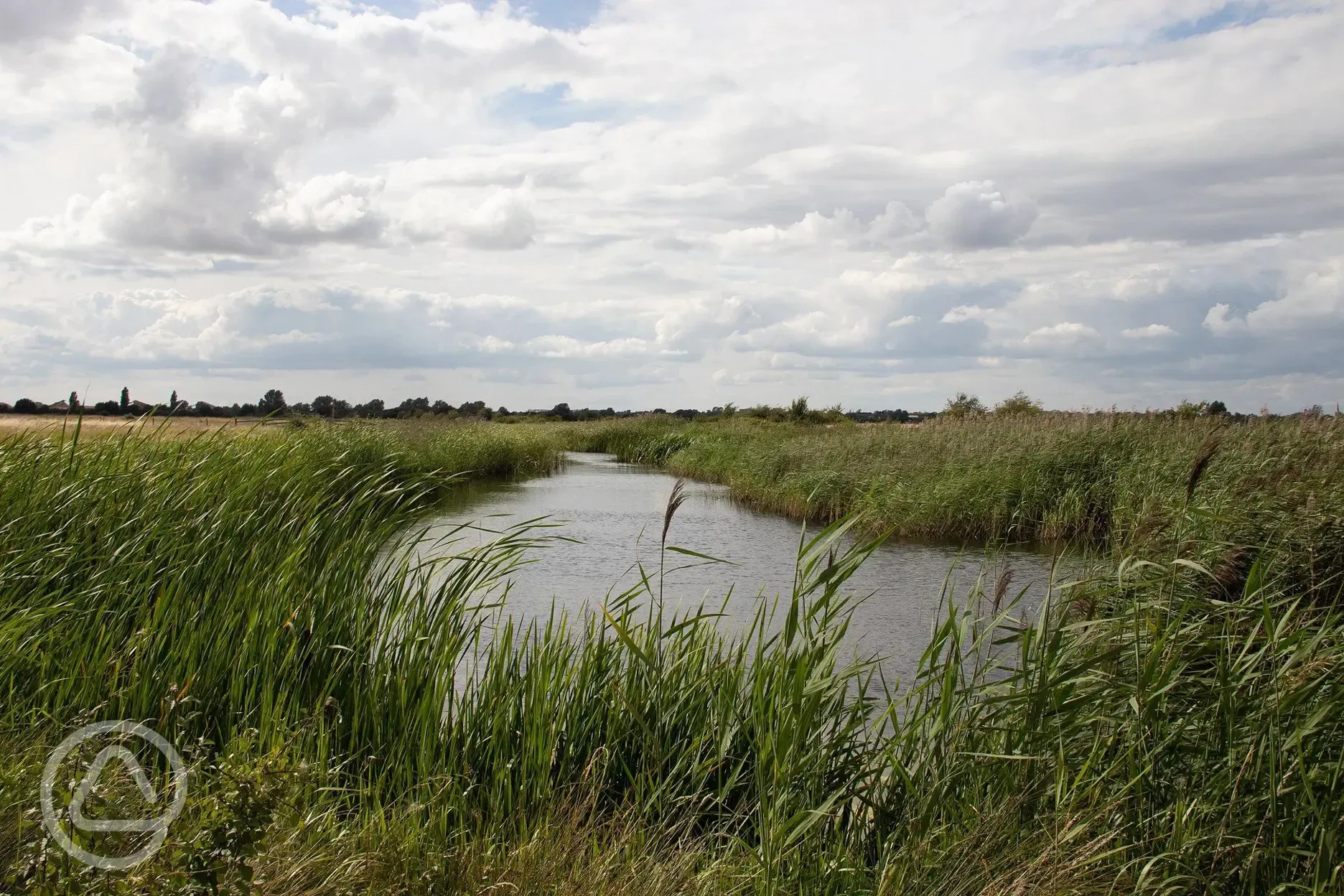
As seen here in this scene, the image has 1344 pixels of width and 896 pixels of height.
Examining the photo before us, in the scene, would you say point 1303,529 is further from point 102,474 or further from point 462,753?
point 102,474

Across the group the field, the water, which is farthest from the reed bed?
the water

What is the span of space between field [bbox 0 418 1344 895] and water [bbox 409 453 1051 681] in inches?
25.1

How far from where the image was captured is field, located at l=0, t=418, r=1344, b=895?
2838mm

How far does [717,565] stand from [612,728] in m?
7.69

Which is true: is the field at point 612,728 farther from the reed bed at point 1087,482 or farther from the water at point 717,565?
the water at point 717,565

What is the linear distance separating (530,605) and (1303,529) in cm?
644

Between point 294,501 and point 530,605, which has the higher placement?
point 294,501

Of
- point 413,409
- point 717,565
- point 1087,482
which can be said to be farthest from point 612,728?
point 413,409

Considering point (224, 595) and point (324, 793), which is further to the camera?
point (224, 595)

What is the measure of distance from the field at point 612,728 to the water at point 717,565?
638 mm

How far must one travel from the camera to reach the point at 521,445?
29.7 metres

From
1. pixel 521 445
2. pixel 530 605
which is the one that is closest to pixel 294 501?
pixel 530 605

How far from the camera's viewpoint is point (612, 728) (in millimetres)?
3895

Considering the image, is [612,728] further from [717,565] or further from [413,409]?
[413,409]
